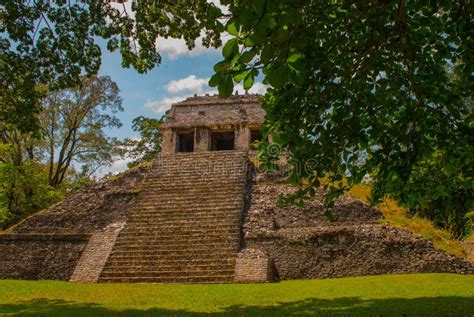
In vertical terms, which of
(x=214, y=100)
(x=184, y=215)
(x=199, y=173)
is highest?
(x=214, y=100)

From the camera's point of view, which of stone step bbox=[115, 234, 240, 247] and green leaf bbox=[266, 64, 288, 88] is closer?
green leaf bbox=[266, 64, 288, 88]

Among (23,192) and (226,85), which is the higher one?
(226,85)

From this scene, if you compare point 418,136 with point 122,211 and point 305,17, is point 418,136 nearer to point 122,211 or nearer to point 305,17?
point 305,17

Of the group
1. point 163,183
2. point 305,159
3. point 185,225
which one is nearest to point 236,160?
point 163,183

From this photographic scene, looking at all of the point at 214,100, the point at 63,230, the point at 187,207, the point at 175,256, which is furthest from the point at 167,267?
the point at 214,100

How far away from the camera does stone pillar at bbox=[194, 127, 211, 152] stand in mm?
23094

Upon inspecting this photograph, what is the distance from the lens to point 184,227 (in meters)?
14.1

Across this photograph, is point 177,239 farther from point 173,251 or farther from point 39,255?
point 39,255

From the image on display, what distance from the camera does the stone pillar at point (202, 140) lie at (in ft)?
75.8

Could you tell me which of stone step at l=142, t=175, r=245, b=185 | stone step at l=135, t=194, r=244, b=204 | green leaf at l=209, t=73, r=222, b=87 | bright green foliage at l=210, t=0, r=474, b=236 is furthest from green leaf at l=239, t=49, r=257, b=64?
stone step at l=142, t=175, r=245, b=185

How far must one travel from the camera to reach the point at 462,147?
5074 millimetres

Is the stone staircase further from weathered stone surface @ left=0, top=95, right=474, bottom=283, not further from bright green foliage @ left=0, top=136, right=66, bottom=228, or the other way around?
bright green foliage @ left=0, top=136, right=66, bottom=228

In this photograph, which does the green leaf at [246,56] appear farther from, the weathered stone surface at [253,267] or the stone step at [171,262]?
the stone step at [171,262]

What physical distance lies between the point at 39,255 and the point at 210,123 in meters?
12.1
